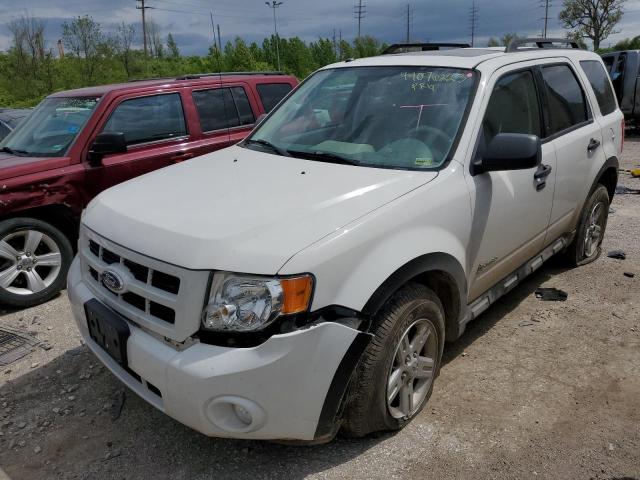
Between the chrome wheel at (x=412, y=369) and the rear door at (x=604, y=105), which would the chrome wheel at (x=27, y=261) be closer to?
the chrome wheel at (x=412, y=369)

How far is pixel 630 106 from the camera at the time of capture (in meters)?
12.9

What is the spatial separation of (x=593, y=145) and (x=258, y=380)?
11.4 feet

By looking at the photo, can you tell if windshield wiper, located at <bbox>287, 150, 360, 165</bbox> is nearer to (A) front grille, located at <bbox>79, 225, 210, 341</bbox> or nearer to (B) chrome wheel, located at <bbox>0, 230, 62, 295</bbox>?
(A) front grille, located at <bbox>79, 225, 210, 341</bbox>

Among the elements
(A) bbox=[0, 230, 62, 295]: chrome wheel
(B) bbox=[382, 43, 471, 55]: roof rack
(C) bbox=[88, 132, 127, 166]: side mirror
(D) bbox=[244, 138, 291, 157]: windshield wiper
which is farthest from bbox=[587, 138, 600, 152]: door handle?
(A) bbox=[0, 230, 62, 295]: chrome wheel

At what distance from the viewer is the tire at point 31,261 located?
4.45m

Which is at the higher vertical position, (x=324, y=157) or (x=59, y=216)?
(x=324, y=157)

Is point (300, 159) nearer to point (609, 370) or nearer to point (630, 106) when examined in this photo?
point (609, 370)

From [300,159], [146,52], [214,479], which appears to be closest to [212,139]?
[300,159]

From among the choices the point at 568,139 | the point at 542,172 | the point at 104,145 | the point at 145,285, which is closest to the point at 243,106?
the point at 104,145

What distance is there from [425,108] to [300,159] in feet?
2.58

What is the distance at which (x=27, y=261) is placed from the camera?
15.0 feet

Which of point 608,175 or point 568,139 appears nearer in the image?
point 568,139

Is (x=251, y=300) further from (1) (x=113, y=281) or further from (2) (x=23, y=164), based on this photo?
(2) (x=23, y=164)

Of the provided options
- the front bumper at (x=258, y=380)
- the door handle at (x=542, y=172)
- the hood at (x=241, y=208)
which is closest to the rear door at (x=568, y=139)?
the door handle at (x=542, y=172)
